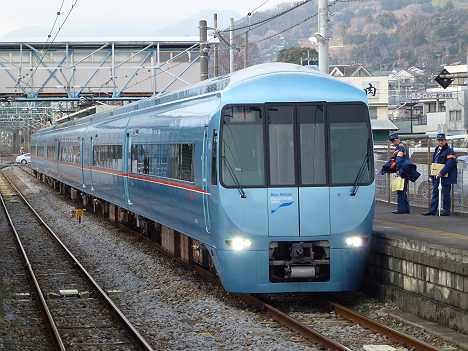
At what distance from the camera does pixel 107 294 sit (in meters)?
13.5

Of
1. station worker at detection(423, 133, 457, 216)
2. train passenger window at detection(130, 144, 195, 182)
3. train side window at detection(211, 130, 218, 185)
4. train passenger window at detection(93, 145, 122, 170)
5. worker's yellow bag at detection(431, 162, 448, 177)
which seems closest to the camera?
train side window at detection(211, 130, 218, 185)

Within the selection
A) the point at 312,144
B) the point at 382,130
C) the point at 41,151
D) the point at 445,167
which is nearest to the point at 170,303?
the point at 312,144

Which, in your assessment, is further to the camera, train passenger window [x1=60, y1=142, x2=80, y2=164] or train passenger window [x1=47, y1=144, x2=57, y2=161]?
train passenger window [x1=47, y1=144, x2=57, y2=161]

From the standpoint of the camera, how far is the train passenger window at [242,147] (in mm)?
11289

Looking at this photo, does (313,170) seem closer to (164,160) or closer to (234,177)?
(234,177)

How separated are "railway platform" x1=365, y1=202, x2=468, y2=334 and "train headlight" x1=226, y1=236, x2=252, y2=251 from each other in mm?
1781

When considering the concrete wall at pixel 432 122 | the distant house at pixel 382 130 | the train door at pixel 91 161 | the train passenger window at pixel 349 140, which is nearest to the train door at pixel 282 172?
the train passenger window at pixel 349 140

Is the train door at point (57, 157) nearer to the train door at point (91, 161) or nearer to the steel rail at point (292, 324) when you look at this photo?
the train door at point (91, 161)

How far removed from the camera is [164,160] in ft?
50.8

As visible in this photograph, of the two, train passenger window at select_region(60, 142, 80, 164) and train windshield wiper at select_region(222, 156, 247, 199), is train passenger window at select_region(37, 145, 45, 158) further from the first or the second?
train windshield wiper at select_region(222, 156, 247, 199)

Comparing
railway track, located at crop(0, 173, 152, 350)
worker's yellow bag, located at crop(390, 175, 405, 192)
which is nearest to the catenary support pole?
worker's yellow bag, located at crop(390, 175, 405, 192)

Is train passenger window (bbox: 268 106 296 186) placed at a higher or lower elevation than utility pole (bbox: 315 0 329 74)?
lower

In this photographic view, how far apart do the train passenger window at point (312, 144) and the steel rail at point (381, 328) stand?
1.52 meters

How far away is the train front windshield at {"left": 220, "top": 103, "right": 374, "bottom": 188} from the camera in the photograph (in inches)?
444
